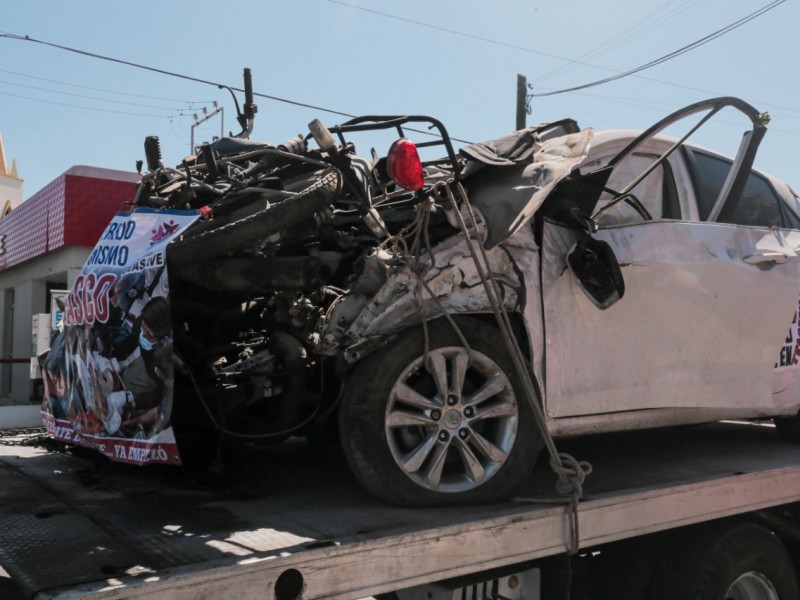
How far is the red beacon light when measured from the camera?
2.94 meters

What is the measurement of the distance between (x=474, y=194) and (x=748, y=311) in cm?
160

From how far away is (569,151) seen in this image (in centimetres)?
347

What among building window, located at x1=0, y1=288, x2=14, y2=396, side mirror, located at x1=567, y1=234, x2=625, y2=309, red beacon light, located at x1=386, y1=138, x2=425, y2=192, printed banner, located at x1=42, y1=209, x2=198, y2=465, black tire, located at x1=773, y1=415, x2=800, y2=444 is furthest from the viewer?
building window, located at x1=0, y1=288, x2=14, y2=396

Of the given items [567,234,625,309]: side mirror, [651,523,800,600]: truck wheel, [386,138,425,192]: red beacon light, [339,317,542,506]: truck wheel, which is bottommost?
[651,523,800,600]: truck wheel

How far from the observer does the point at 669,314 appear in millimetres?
3539

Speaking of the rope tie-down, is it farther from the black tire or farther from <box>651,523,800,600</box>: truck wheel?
the black tire

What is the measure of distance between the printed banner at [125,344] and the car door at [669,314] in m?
1.58

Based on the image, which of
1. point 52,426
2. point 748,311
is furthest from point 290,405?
point 748,311

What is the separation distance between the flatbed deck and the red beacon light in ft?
4.22

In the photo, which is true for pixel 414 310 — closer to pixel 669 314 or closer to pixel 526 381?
pixel 526 381

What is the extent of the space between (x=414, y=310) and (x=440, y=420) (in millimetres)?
461

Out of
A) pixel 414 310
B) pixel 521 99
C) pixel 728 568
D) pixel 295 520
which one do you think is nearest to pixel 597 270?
pixel 414 310

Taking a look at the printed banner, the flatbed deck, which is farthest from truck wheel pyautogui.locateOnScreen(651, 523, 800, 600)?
the printed banner

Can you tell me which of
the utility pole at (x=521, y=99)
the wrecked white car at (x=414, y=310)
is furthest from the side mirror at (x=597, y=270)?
the utility pole at (x=521, y=99)
